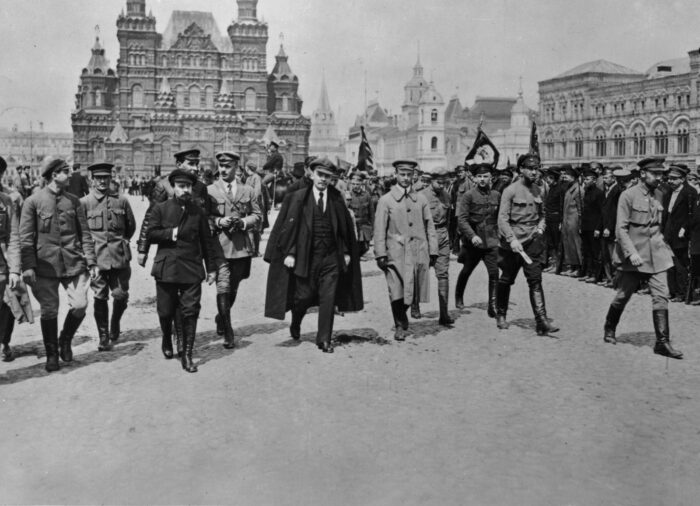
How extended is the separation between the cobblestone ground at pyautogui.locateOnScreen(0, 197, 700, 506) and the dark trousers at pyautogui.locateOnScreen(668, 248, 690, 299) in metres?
2.87

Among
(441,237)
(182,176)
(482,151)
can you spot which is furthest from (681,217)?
(182,176)

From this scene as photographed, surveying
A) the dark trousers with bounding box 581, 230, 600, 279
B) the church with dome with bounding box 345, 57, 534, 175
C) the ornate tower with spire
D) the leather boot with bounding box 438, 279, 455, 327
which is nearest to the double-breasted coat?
the leather boot with bounding box 438, 279, 455, 327

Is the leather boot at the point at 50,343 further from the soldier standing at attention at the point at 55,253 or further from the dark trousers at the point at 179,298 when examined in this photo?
the dark trousers at the point at 179,298

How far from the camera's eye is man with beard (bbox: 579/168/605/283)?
1316cm

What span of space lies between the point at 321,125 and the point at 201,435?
127 m

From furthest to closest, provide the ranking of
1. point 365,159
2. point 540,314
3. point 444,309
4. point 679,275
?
point 365,159, point 679,275, point 444,309, point 540,314

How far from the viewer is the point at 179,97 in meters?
79.2

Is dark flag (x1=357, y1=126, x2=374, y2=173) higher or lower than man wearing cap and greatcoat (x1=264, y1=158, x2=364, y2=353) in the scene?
higher

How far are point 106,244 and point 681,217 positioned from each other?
7.70 m

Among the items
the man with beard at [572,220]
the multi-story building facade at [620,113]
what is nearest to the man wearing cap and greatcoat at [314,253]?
the man with beard at [572,220]

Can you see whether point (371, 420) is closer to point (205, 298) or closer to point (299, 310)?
point (299, 310)

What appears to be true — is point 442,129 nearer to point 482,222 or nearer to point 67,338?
point 482,222

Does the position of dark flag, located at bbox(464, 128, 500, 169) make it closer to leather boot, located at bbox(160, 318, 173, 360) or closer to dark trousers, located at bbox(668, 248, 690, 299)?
dark trousers, located at bbox(668, 248, 690, 299)

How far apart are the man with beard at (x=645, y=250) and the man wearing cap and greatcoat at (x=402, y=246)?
1933 millimetres
